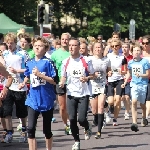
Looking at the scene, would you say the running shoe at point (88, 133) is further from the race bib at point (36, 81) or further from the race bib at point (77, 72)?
the race bib at point (36, 81)

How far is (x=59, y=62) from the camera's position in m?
13.3

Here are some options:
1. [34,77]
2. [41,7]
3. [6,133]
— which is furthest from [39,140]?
[41,7]

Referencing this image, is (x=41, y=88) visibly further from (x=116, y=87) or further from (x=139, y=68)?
(x=116, y=87)

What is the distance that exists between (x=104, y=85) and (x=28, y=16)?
131 feet

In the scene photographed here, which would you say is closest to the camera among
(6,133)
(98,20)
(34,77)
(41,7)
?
(34,77)

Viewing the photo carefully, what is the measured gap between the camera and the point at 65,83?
12.2 meters

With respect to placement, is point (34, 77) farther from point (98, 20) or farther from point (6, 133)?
point (98, 20)

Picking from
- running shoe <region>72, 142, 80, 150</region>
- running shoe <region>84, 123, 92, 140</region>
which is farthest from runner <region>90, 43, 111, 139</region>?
running shoe <region>72, 142, 80, 150</region>

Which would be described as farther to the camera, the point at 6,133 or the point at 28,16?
the point at 28,16

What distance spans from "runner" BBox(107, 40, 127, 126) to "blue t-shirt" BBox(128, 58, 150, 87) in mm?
710

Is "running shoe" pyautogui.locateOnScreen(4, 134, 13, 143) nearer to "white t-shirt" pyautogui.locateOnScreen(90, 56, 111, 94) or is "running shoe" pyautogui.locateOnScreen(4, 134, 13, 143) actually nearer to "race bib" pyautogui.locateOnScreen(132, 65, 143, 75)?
"white t-shirt" pyautogui.locateOnScreen(90, 56, 111, 94)

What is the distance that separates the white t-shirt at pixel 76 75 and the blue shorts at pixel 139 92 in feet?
8.98

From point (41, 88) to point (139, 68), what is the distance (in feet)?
13.6

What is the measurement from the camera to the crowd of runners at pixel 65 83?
10203 millimetres
